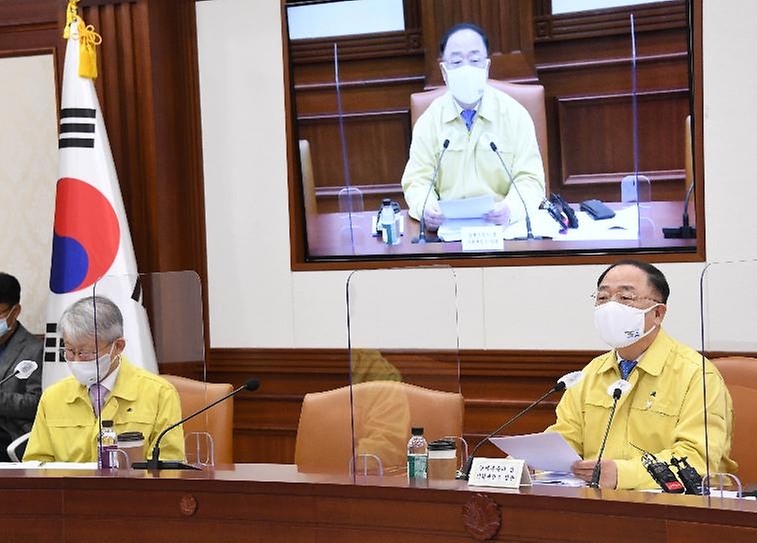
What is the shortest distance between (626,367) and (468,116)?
1671mm

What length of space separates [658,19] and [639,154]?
48 centimetres

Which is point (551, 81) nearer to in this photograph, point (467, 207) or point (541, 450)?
point (467, 207)

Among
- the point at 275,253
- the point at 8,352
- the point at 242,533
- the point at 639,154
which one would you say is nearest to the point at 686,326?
the point at 639,154

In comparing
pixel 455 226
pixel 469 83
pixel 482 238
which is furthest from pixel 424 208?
pixel 469 83

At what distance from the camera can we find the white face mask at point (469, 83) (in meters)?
4.72

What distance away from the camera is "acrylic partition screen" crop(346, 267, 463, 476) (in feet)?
10.2

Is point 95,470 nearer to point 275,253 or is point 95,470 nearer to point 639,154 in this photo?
point 275,253

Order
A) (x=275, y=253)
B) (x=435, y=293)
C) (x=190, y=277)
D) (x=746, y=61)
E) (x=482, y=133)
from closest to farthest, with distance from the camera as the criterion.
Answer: (x=435, y=293) → (x=190, y=277) → (x=746, y=61) → (x=482, y=133) → (x=275, y=253)

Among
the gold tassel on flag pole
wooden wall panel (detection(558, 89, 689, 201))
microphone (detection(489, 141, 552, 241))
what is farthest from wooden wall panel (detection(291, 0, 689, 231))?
the gold tassel on flag pole

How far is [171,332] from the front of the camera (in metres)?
3.43

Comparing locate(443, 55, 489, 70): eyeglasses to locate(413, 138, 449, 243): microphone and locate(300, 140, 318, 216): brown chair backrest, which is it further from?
locate(300, 140, 318, 216): brown chair backrest

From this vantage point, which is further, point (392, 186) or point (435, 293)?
point (392, 186)

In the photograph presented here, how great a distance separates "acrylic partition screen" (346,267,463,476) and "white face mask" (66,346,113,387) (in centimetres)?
76

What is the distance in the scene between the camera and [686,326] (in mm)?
4570
